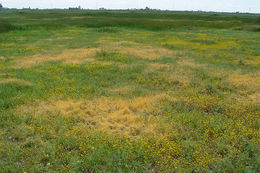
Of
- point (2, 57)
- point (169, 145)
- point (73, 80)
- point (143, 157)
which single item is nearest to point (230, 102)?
point (169, 145)

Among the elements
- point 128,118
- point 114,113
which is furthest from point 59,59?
point 128,118

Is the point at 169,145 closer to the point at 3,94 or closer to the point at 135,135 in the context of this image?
the point at 135,135

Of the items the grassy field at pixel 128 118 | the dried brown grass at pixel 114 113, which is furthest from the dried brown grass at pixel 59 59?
the dried brown grass at pixel 114 113

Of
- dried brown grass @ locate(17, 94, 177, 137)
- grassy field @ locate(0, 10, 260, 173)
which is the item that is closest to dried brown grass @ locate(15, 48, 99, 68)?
grassy field @ locate(0, 10, 260, 173)

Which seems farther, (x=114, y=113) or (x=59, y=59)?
(x=59, y=59)

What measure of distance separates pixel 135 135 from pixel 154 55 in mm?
12768

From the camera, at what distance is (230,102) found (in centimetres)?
872

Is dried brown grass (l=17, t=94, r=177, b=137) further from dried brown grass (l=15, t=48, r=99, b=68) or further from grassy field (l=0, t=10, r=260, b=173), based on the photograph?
dried brown grass (l=15, t=48, r=99, b=68)

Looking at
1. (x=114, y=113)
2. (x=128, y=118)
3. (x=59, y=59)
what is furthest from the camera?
(x=59, y=59)

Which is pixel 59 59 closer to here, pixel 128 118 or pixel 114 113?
pixel 114 113

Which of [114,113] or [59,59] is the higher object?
[59,59]

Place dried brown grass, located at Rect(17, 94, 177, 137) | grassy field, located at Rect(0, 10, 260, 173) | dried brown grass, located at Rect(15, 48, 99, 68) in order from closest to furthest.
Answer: grassy field, located at Rect(0, 10, 260, 173) < dried brown grass, located at Rect(17, 94, 177, 137) < dried brown grass, located at Rect(15, 48, 99, 68)

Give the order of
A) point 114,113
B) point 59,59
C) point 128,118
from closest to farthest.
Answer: point 128,118 < point 114,113 < point 59,59

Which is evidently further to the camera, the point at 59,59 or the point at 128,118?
the point at 59,59
